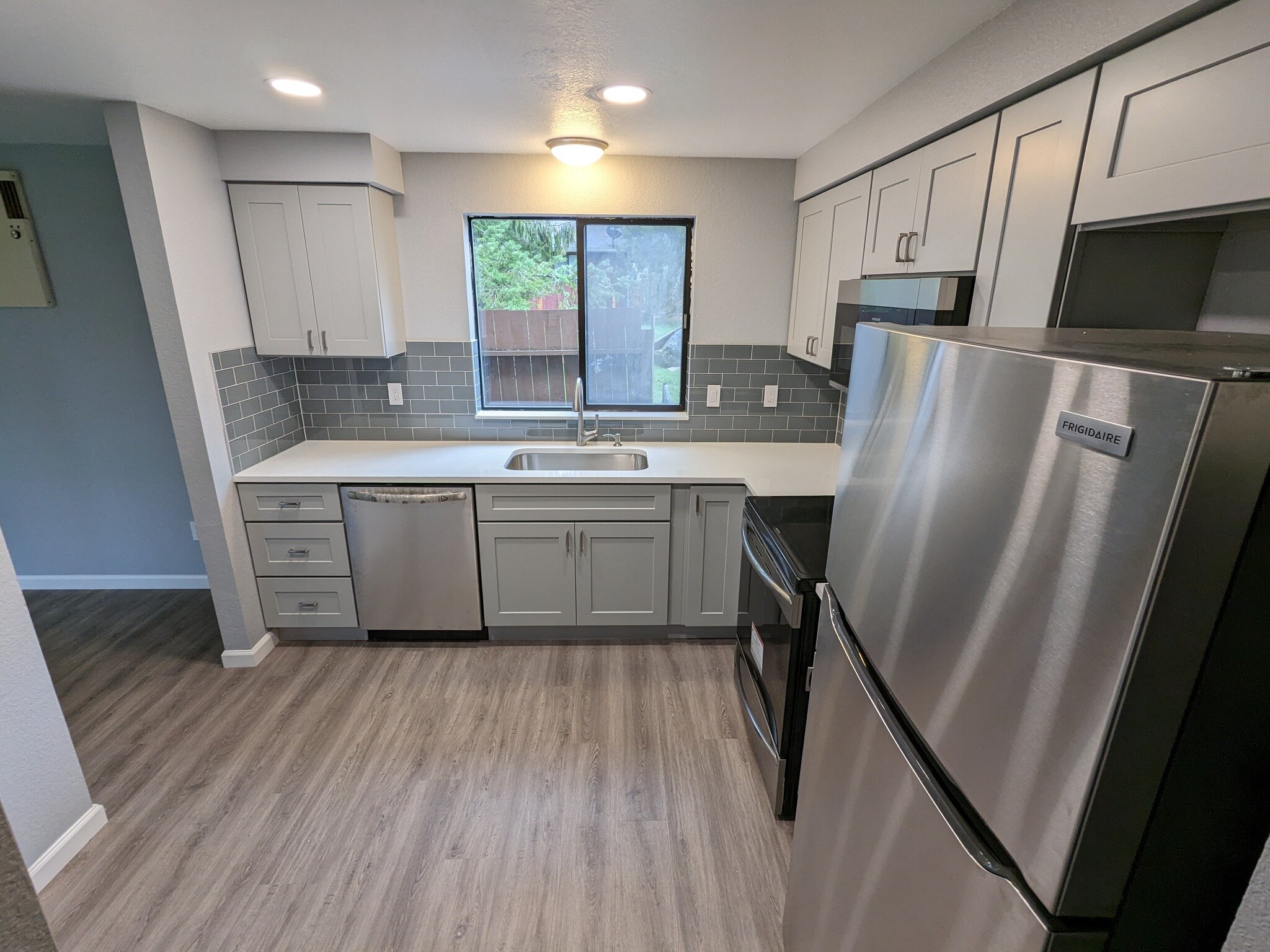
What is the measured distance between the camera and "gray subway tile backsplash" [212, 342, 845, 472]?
3070mm

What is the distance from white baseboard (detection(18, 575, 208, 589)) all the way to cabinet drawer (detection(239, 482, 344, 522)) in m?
1.15

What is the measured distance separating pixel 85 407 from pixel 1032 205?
13.3 ft

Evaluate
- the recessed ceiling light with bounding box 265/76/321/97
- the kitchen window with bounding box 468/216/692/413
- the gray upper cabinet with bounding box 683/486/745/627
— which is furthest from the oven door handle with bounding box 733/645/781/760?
the recessed ceiling light with bounding box 265/76/321/97

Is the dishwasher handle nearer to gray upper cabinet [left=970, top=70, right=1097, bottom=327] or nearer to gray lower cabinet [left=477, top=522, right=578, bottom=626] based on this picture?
gray lower cabinet [left=477, top=522, right=578, bottom=626]

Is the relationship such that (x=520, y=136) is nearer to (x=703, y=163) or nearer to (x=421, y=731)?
(x=703, y=163)

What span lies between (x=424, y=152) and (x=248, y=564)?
82.1 inches

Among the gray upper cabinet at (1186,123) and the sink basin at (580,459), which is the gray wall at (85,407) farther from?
the gray upper cabinet at (1186,123)

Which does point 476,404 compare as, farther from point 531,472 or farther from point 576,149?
point 576,149

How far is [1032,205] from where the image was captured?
4.15 feet

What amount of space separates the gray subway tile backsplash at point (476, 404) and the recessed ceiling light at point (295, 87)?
1242 mm

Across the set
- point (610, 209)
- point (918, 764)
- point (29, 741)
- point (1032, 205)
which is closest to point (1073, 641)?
point (918, 764)

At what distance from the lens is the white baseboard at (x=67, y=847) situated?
1694mm

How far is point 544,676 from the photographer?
263 centimetres

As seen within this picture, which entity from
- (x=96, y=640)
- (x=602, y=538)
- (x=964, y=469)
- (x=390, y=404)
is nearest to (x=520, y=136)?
(x=390, y=404)
